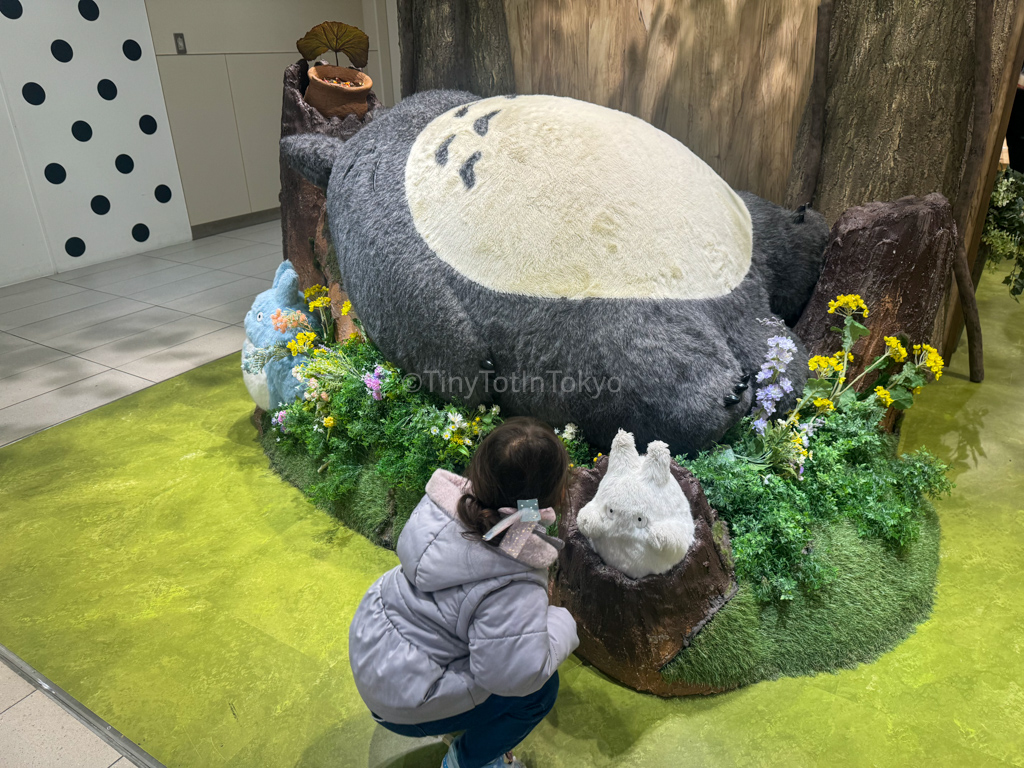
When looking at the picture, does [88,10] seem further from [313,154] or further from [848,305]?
[848,305]

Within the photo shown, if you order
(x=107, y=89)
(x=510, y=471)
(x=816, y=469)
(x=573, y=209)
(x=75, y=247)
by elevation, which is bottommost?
(x=75, y=247)

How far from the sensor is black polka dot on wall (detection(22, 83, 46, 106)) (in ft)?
16.9

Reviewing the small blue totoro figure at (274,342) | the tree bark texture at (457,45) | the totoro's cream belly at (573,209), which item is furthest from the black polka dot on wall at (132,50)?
the totoro's cream belly at (573,209)

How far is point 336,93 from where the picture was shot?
11.8ft

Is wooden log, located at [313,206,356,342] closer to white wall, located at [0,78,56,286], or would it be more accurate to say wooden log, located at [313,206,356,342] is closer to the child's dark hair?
the child's dark hair

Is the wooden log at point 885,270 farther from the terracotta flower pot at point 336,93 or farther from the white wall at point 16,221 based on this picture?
the white wall at point 16,221

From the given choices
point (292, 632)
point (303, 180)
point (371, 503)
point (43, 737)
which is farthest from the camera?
point (303, 180)

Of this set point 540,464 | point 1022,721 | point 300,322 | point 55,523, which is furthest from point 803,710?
point 55,523

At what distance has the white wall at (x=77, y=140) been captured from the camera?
16.9 feet

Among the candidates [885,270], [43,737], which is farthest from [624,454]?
[43,737]

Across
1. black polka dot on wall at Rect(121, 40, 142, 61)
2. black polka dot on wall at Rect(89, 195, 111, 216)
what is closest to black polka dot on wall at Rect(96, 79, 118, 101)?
black polka dot on wall at Rect(121, 40, 142, 61)

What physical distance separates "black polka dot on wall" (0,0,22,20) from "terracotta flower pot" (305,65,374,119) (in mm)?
2926

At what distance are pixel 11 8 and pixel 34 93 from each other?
55 centimetres

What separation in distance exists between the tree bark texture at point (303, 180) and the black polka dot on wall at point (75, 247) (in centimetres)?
297
